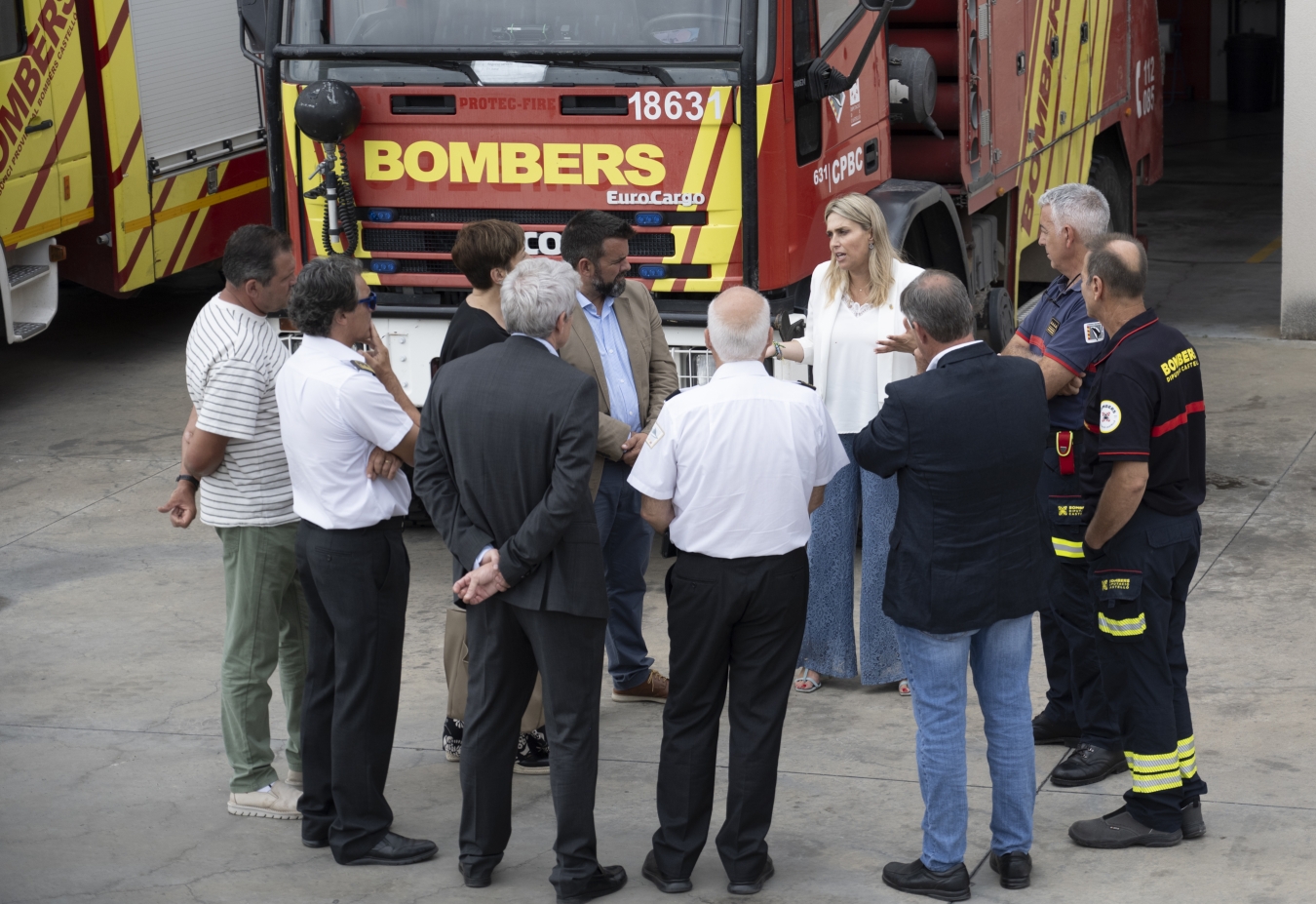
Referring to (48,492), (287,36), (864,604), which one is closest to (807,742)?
(864,604)

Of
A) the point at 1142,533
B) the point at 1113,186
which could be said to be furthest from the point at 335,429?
the point at 1113,186

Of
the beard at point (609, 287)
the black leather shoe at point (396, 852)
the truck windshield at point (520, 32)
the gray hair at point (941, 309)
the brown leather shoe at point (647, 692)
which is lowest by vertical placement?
the brown leather shoe at point (647, 692)

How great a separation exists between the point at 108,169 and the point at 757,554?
23.9 feet

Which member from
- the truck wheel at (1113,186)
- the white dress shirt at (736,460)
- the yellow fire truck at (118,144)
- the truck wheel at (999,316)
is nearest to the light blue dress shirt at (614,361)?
the white dress shirt at (736,460)

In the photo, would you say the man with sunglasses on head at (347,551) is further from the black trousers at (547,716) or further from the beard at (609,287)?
the beard at (609,287)

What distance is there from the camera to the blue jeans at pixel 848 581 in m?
5.61

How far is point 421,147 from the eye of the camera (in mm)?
6523

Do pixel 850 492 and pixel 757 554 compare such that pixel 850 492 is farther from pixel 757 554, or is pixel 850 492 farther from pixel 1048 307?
pixel 757 554

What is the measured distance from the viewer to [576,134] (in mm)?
6363

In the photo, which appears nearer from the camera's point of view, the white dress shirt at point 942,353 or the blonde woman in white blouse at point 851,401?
the white dress shirt at point 942,353

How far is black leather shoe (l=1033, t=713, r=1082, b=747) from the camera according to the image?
207 inches

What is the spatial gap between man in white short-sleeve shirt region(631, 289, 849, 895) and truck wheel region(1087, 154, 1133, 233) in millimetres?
6760

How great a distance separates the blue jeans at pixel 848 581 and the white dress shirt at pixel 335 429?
1.77m

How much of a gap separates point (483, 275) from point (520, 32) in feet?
5.54
